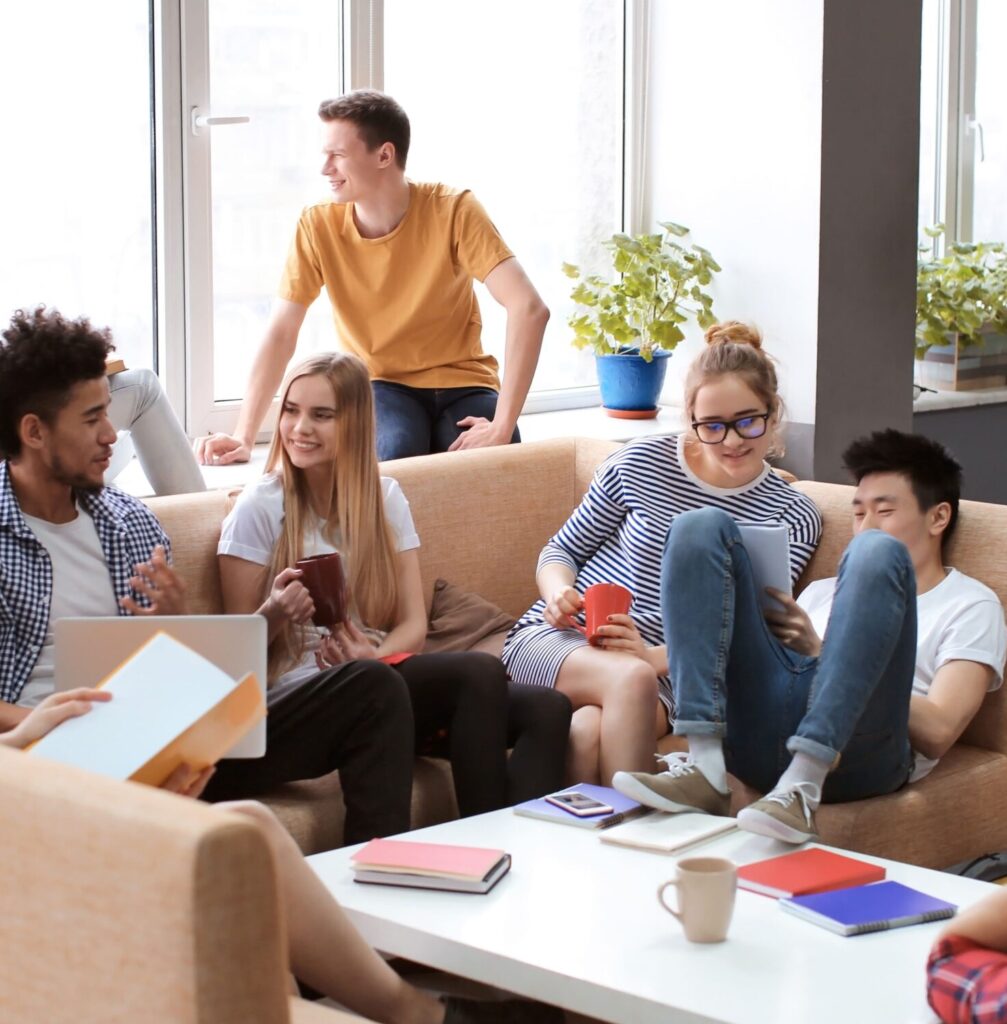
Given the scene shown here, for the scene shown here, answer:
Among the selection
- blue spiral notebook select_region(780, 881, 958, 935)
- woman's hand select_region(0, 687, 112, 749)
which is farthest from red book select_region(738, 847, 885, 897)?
woman's hand select_region(0, 687, 112, 749)

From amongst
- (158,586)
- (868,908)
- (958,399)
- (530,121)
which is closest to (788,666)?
(868,908)

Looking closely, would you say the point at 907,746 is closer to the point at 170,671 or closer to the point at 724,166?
the point at 170,671

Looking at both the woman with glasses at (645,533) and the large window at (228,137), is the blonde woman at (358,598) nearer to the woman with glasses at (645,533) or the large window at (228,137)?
the woman with glasses at (645,533)

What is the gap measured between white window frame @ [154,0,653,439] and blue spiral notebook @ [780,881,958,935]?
95.5 inches

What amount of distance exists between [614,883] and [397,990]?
0.38 metres

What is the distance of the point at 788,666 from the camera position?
2605mm

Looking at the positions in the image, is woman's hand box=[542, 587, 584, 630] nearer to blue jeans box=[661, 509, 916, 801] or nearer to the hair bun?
blue jeans box=[661, 509, 916, 801]

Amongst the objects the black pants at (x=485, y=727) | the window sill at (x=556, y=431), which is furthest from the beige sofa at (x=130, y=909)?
the window sill at (x=556, y=431)

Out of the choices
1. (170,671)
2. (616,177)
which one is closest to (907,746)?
(170,671)

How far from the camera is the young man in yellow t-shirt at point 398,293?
3.62m

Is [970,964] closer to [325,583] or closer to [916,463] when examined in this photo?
[325,583]

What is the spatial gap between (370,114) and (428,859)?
2.04 metres

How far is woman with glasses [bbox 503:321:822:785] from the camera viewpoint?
9.04ft

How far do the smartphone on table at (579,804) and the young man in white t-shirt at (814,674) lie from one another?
6cm
